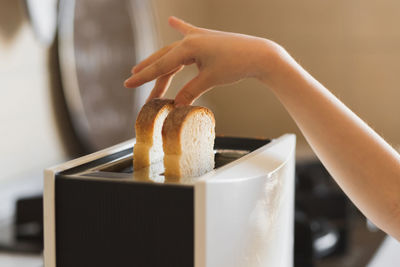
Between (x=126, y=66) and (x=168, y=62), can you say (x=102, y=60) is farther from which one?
(x=168, y=62)

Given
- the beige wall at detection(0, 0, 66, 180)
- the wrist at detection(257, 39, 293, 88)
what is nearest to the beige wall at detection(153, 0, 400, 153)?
the beige wall at detection(0, 0, 66, 180)

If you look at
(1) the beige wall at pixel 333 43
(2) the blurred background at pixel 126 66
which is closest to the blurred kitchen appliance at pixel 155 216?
(2) the blurred background at pixel 126 66

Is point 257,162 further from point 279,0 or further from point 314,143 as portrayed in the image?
point 279,0

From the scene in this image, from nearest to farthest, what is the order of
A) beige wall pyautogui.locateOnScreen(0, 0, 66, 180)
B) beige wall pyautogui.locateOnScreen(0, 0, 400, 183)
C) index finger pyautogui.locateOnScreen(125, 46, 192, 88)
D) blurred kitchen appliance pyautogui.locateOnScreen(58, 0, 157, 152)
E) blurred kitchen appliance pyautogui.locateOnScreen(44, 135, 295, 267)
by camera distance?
blurred kitchen appliance pyautogui.locateOnScreen(44, 135, 295, 267), index finger pyautogui.locateOnScreen(125, 46, 192, 88), beige wall pyautogui.locateOnScreen(0, 0, 66, 180), blurred kitchen appliance pyautogui.locateOnScreen(58, 0, 157, 152), beige wall pyautogui.locateOnScreen(0, 0, 400, 183)

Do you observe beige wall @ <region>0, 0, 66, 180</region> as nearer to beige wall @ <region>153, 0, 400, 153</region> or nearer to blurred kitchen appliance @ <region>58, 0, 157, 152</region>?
blurred kitchen appliance @ <region>58, 0, 157, 152</region>

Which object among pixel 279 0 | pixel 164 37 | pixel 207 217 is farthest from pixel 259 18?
pixel 207 217

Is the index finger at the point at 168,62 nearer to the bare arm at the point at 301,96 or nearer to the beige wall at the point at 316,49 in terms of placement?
the bare arm at the point at 301,96
